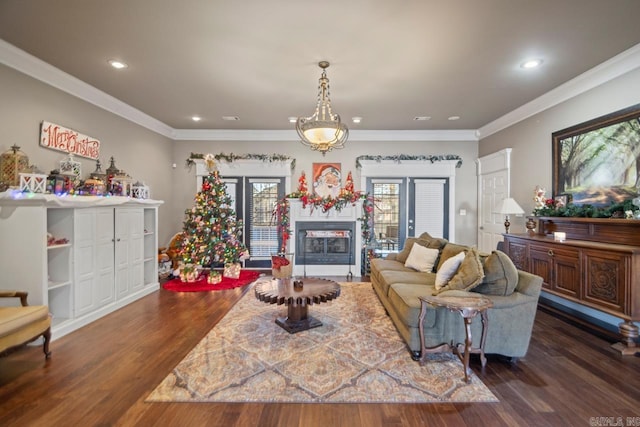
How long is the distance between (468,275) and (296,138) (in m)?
4.87

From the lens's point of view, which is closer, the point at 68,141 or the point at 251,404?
the point at 251,404

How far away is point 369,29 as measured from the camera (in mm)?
2768

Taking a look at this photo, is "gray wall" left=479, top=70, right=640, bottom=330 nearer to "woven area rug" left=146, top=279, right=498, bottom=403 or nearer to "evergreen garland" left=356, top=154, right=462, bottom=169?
"evergreen garland" left=356, top=154, right=462, bottom=169

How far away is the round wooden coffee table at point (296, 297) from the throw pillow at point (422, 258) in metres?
1.38

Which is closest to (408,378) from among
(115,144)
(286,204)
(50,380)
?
(50,380)

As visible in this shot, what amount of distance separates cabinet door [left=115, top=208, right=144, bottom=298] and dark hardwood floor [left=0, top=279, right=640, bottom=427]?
97cm

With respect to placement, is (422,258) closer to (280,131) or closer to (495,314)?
(495,314)

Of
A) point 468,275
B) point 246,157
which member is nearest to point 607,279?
point 468,275

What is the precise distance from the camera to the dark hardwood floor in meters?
1.97

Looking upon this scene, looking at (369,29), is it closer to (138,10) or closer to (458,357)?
(138,10)

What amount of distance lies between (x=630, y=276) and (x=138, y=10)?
5180 mm

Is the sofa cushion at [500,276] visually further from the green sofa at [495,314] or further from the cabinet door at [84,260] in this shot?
the cabinet door at [84,260]

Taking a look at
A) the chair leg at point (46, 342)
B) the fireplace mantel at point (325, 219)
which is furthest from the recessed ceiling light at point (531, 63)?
the chair leg at point (46, 342)

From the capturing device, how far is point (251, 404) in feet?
6.99
